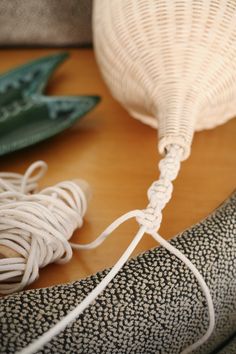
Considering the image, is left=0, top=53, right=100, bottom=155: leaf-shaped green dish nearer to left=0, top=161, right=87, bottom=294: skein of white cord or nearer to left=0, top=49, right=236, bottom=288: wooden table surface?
left=0, top=49, right=236, bottom=288: wooden table surface

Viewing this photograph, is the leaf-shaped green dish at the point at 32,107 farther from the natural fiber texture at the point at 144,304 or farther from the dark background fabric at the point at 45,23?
the natural fiber texture at the point at 144,304

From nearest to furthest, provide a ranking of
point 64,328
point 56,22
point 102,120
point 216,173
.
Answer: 1. point 64,328
2. point 216,173
3. point 102,120
4. point 56,22

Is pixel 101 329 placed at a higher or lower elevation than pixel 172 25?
lower

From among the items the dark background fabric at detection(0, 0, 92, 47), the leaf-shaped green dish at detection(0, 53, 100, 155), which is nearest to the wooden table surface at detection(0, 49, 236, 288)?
the leaf-shaped green dish at detection(0, 53, 100, 155)

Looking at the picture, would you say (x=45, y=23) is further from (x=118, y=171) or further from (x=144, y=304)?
(x=144, y=304)

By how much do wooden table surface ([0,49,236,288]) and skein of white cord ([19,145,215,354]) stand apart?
34mm

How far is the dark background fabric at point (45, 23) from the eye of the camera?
0.79 meters

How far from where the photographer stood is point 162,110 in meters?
0.51

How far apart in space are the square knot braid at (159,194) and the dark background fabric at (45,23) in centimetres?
42

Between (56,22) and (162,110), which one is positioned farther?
(56,22)

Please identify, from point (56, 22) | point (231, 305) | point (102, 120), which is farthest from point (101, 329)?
point (56, 22)

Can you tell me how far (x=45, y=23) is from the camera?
0.81 m

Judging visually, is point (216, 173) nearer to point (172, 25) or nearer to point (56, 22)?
point (172, 25)

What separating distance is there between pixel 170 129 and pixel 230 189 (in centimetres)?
12
